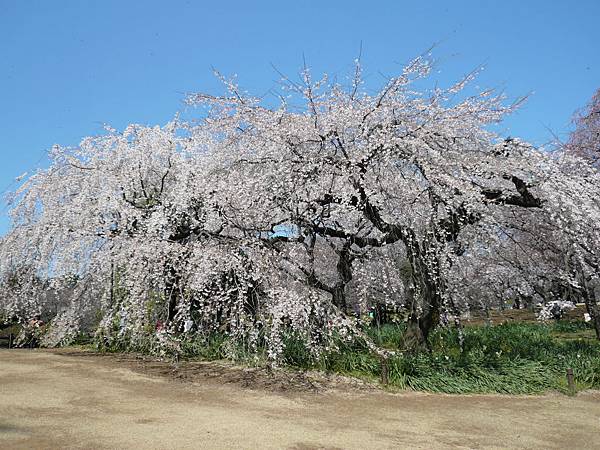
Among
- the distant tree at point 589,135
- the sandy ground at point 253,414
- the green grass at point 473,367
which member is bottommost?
the sandy ground at point 253,414

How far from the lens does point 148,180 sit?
33.1 ft

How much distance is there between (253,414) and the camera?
505cm

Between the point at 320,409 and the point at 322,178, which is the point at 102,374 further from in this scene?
the point at 322,178

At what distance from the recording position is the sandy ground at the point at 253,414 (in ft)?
13.4

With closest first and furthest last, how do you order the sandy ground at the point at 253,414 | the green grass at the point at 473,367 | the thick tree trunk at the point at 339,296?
the sandy ground at the point at 253,414, the green grass at the point at 473,367, the thick tree trunk at the point at 339,296

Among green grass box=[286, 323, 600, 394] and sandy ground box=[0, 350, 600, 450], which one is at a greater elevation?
green grass box=[286, 323, 600, 394]

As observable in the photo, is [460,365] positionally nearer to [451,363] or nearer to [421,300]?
[451,363]

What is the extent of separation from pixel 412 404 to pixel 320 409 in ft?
4.20

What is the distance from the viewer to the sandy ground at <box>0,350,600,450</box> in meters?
4.07

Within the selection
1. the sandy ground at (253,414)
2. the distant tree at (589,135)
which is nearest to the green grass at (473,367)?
the sandy ground at (253,414)

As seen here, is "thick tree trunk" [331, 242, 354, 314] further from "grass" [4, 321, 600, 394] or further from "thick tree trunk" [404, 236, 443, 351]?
"thick tree trunk" [404, 236, 443, 351]

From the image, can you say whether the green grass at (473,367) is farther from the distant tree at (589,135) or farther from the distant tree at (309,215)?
the distant tree at (589,135)

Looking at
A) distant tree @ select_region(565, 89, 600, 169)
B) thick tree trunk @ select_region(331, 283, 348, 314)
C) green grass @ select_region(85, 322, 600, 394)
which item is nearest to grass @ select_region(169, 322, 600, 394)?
green grass @ select_region(85, 322, 600, 394)

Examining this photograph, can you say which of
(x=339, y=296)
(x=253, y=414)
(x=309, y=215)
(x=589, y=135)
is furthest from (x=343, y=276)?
(x=589, y=135)
